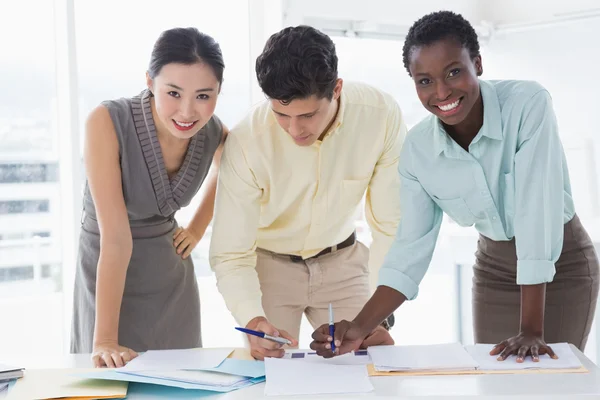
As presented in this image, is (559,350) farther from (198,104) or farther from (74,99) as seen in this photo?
(74,99)

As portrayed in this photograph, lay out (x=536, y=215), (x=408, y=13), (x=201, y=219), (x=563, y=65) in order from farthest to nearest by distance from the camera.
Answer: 1. (x=563, y=65)
2. (x=408, y=13)
3. (x=201, y=219)
4. (x=536, y=215)

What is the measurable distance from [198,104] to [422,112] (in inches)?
92.7

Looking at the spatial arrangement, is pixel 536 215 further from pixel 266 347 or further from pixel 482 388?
pixel 266 347

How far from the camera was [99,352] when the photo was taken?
152 cm

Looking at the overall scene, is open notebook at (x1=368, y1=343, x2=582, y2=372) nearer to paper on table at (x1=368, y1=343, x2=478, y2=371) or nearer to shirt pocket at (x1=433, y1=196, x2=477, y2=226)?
paper on table at (x1=368, y1=343, x2=478, y2=371)

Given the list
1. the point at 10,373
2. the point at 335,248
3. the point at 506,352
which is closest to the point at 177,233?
the point at 335,248

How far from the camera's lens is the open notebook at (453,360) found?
52.9 inches

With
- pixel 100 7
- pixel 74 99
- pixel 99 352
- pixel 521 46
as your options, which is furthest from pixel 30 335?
pixel 521 46

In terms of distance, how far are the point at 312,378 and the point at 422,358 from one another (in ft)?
0.76

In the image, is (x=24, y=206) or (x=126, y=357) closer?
(x=126, y=357)

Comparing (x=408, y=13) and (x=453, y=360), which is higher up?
(x=408, y=13)

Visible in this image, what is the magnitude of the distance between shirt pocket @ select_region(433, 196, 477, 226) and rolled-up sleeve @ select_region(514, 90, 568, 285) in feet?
0.42

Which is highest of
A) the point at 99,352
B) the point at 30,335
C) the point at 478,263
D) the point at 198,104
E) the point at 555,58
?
the point at 555,58

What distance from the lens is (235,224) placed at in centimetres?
180
